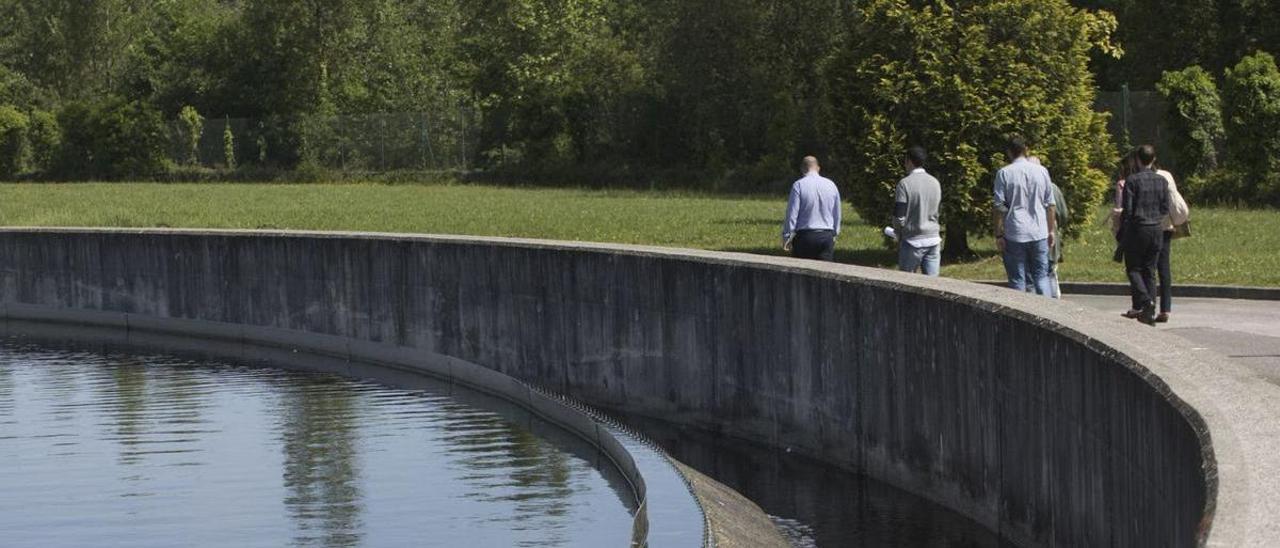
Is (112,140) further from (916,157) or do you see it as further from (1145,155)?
(1145,155)

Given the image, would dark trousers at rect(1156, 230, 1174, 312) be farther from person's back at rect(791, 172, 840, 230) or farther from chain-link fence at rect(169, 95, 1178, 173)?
chain-link fence at rect(169, 95, 1178, 173)

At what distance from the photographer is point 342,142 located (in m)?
69.4

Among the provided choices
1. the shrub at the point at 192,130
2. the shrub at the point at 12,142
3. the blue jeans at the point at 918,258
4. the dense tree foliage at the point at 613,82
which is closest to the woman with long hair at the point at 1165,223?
the blue jeans at the point at 918,258

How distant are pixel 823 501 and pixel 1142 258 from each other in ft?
19.6

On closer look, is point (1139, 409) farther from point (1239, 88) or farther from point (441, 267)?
point (1239, 88)

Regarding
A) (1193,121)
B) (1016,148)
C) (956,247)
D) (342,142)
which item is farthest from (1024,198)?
(342,142)

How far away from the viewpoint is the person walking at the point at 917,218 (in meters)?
17.3

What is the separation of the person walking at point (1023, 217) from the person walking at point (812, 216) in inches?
65.5

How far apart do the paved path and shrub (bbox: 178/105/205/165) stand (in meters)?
54.0

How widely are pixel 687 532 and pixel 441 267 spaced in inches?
388

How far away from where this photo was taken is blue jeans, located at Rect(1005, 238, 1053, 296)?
16984mm

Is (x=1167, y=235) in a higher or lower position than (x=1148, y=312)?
higher

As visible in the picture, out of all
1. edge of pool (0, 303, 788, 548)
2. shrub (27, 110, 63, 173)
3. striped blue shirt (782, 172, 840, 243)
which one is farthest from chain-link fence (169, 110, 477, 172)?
striped blue shirt (782, 172, 840, 243)

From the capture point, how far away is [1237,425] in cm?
774
